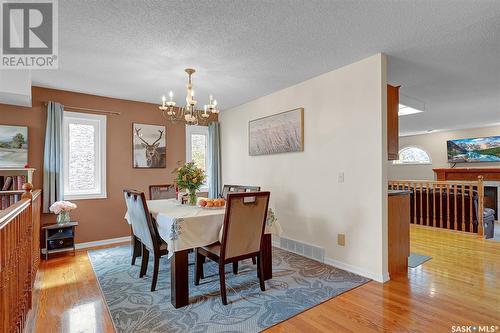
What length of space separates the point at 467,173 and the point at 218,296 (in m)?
8.46

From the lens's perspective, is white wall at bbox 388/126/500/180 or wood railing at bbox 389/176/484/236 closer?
wood railing at bbox 389/176/484/236

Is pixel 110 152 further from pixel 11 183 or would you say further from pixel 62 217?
pixel 11 183

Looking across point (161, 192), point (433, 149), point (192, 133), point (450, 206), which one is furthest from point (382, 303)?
point (433, 149)

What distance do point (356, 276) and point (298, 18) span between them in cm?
274

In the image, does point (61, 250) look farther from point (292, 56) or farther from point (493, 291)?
point (493, 291)

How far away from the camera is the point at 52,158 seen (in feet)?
12.5

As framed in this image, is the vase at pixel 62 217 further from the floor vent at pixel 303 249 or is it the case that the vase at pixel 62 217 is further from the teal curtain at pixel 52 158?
the floor vent at pixel 303 249

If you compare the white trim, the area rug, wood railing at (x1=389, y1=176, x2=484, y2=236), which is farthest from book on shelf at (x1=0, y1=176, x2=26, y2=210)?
wood railing at (x1=389, y1=176, x2=484, y2=236)

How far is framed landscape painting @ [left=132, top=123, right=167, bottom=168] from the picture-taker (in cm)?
465

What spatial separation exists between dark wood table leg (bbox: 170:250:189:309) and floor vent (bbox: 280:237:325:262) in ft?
6.16

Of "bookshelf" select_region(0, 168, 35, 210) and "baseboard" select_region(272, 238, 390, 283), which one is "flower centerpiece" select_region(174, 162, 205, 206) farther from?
"bookshelf" select_region(0, 168, 35, 210)

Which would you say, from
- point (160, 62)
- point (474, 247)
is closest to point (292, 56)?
→ point (160, 62)

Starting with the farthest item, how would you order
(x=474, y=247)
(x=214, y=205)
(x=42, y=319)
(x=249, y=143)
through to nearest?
(x=249, y=143) < (x=474, y=247) < (x=214, y=205) < (x=42, y=319)

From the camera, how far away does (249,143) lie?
4.85 metres
